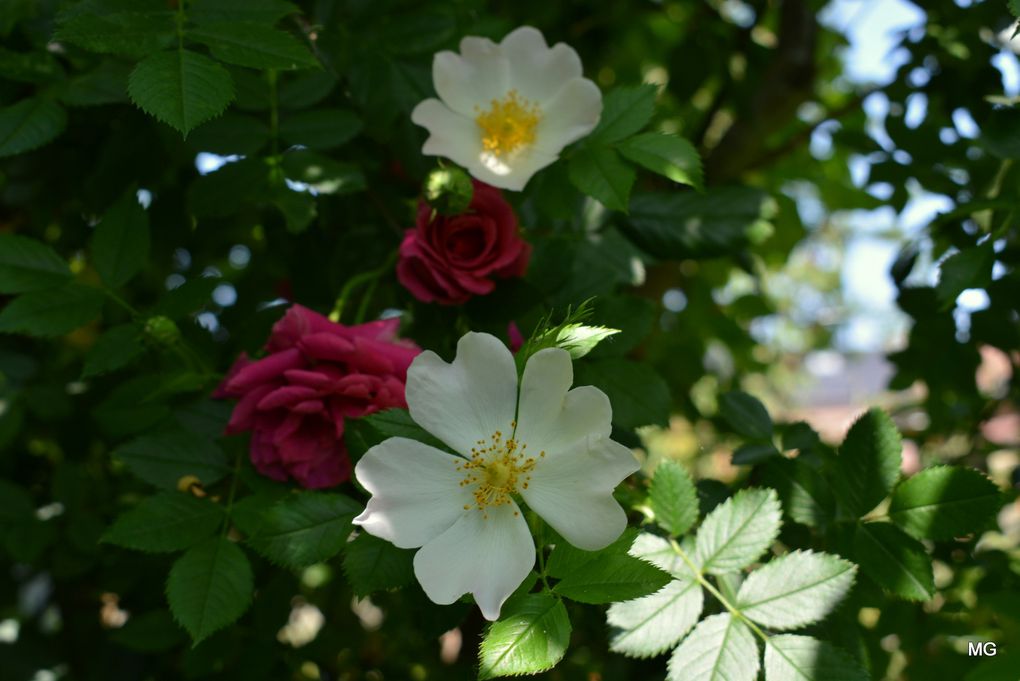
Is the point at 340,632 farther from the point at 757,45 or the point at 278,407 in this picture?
the point at 757,45

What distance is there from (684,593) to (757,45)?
1.41 meters

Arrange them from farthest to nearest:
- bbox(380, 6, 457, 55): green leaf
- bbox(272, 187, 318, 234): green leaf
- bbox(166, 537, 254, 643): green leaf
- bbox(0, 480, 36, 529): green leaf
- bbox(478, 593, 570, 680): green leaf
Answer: bbox(0, 480, 36, 529): green leaf
bbox(380, 6, 457, 55): green leaf
bbox(272, 187, 318, 234): green leaf
bbox(166, 537, 254, 643): green leaf
bbox(478, 593, 570, 680): green leaf

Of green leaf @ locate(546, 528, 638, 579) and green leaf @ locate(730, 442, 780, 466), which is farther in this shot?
green leaf @ locate(730, 442, 780, 466)

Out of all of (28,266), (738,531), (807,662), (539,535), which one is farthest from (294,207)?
(807,662)

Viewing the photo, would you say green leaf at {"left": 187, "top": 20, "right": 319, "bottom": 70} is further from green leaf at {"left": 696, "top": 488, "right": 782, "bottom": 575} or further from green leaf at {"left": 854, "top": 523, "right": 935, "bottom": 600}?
green leaf at {"left": 854, "top": 523, "right": 935, "bottom": 600}

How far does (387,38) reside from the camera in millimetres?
1211

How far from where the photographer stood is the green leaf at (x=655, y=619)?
818mm

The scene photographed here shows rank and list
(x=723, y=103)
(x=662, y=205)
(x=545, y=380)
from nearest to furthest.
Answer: (x=545, y=380) < (x=662, y=205) < (x=723, y=103)

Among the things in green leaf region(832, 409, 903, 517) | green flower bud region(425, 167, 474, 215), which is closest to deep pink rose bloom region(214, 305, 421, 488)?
green flower bud region(425, 167, 474, 215)

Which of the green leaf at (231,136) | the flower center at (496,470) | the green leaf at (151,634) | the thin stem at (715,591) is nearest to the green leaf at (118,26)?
the green leaf at (231,136)

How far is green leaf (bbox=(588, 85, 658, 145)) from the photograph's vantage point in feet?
3.40

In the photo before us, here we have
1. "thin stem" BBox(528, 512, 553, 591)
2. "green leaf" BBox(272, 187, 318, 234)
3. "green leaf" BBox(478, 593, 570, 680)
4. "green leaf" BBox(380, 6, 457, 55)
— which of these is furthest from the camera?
"green leaf" BBox(380, 6, 457, 55)

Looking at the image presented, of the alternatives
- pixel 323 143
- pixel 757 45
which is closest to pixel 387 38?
pixel 323 143

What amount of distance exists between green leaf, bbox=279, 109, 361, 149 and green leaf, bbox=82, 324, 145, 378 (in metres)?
0.32
